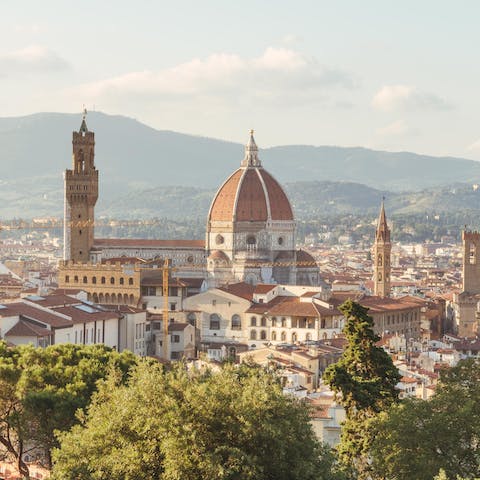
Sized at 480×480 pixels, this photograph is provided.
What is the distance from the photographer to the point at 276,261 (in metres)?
99.6

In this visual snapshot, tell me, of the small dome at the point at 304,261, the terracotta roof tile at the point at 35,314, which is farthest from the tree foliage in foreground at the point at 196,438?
the small dome at the point at 304,261

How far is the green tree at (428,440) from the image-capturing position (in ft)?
102

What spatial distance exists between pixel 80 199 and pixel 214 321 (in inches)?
789

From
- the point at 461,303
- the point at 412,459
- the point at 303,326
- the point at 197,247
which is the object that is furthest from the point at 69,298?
the point at 412,459

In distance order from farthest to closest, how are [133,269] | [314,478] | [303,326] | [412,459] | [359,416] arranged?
[133,269], [303,326], [359,416], [412,459], [314,478]

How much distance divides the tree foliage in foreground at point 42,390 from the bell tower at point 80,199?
177 feet

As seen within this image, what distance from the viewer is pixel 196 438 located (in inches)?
1133

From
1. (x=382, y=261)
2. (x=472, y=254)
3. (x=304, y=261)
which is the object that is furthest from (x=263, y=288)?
(x=472, y=254)

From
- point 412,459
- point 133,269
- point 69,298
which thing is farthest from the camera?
point 133,269

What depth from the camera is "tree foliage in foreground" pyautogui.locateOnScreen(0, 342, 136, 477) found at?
38469 millimetres

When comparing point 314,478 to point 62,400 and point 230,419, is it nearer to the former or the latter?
point 230,419

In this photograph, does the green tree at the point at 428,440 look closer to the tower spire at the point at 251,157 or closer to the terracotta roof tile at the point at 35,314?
the terracotta roof tile at the point at 35,314

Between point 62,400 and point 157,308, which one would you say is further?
point 157,308

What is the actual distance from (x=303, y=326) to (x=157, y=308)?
932 cm
